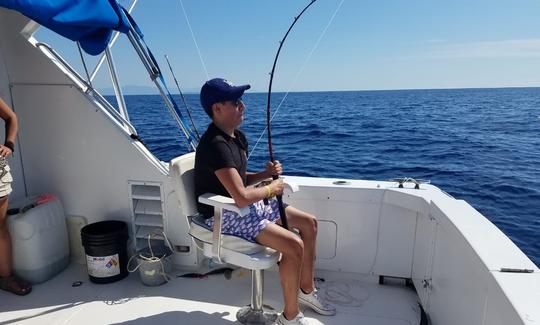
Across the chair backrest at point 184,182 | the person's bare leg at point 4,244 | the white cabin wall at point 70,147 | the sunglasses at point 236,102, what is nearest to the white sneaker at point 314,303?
the chair backrest at point 184,182

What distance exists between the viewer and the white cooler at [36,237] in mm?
2365

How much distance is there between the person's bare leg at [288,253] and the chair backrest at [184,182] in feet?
1.32

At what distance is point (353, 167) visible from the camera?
24.2ft

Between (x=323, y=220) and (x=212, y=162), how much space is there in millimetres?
1043

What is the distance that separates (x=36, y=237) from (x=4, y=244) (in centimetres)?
17

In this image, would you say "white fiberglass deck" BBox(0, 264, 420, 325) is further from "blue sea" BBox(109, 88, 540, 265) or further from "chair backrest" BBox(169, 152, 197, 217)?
"blue sea" BBox(109, 88, 540, 265)

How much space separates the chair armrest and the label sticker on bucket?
3.39 feet

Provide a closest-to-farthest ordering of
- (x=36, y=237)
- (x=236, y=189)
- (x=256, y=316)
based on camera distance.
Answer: (x=236, y=189)
(x=256, y=316)
(x=36, y=237)

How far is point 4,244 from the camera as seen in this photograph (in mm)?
2293

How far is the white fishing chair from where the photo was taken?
5.69 ft

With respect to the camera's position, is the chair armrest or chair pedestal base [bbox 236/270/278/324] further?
chair pedestal base [bbox 236/270/278/324]

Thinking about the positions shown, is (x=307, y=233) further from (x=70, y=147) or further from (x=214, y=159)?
(x=70, y=147)

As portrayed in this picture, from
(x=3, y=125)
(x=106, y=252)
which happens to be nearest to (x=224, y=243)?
(x=106, y=252)

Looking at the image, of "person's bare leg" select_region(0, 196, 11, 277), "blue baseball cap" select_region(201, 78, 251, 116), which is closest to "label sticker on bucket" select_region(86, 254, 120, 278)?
"person's bare leg" select_region(0, 196, 11, 277)
